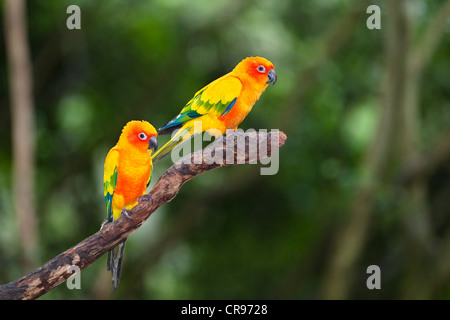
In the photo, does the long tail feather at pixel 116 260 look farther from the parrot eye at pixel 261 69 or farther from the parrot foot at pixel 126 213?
the parrot eye at pixel 261 69

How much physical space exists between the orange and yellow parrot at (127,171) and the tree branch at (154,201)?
0.28ft

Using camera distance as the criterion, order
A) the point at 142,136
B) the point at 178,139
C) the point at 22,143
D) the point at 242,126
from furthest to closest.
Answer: the point at 242,126
the point at 22,143
the point at 178,139
the point at 142,136

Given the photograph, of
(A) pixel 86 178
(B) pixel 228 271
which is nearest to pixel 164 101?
(A) pixel 86 178

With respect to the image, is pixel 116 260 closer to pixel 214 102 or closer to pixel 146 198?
pixel 146 198

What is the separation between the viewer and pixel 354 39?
11336mm

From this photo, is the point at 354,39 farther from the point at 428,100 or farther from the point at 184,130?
the point at 184,130

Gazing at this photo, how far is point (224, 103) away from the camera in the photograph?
3.10m

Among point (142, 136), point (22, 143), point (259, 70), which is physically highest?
point (22, 143)

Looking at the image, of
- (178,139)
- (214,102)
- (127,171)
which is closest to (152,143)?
(178,139)

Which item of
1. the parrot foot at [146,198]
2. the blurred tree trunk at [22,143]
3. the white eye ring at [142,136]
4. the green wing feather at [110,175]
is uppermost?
the blurred tree trunk at [22,143]

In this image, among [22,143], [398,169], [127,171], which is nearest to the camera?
[127,171]

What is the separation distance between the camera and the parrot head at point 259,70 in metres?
3.14

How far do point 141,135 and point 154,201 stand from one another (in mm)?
442

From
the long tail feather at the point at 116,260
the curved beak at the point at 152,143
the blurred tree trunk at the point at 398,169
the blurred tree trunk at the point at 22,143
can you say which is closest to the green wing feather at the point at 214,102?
the curved beak at the point at 152,143
